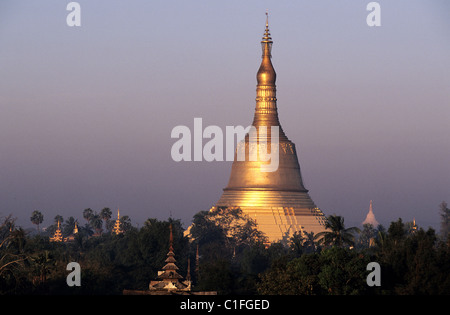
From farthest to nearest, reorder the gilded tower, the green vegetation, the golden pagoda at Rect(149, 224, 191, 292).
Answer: the gilded tower, the golden pagoda at Rect(149, 224, 191, 292), the green vegetation

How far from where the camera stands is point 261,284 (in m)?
109

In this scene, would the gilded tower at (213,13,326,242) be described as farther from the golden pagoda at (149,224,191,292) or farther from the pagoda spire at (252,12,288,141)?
the golden pagoda at (149,224,191,292)

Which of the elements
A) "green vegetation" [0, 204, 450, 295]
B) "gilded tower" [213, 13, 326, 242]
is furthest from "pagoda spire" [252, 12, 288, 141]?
"green vegetation" [0, 204, 450, 295]

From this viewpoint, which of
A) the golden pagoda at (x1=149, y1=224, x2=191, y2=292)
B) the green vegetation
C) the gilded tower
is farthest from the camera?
the gilded tower

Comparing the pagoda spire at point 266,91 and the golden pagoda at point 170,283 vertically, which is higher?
the pagoda spire at point 266,91

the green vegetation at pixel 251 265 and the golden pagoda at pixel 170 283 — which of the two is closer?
the green vegetation at pixel 251 265

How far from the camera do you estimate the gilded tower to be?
17238 centimetres

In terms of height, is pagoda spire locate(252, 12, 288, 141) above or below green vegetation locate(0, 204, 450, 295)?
above

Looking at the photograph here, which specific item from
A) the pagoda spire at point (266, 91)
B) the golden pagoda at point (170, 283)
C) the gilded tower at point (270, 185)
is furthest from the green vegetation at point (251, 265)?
the pagoda spire at point (266, 91)

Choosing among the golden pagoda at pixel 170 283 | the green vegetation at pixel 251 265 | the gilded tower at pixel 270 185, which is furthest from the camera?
the gilded tower at pixel 270 185

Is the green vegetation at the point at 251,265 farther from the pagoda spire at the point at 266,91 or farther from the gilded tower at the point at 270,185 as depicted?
the pagoda spire at the point at 266,91

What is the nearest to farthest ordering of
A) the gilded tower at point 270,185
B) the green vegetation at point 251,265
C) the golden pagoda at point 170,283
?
the green vegetation at point 251,265 < the golden pagoda at point 170,283 < the gilded tower at point 270,185

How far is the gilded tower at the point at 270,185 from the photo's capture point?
17238cm

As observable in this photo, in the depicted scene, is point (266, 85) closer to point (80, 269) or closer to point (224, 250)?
point (224, 250)
